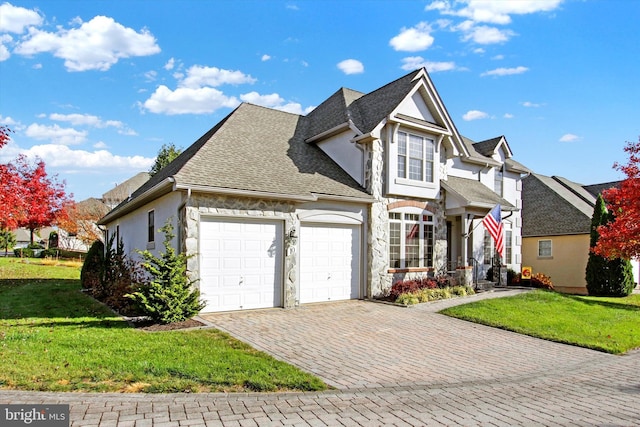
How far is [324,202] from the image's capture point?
14.5 m

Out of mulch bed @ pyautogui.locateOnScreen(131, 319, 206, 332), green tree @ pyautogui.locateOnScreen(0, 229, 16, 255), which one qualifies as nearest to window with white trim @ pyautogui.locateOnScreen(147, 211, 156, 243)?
mulch bed @ pyautogui.locateOnScreen(131, 319, 206, 332)

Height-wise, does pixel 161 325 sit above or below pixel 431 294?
above

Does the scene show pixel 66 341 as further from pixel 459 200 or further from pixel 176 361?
pixel 459 200

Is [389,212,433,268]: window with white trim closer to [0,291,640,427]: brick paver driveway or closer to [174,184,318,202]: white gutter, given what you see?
[174,184,318,202]: white gutter

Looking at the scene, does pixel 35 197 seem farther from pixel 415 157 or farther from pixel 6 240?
pixel 6 240

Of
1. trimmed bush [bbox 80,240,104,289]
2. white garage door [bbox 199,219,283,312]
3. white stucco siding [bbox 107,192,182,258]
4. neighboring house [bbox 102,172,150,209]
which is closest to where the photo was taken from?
white garage door [bbox 199,219,283,312]

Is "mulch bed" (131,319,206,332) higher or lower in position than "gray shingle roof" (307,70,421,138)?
lower

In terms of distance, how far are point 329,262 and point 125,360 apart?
8594 mm

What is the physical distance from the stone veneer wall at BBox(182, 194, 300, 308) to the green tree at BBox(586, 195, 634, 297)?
54.1ft

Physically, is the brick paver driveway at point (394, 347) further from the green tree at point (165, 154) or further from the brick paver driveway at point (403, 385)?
the green tree at point (165, 154)

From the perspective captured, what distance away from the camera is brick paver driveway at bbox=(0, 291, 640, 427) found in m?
5.10

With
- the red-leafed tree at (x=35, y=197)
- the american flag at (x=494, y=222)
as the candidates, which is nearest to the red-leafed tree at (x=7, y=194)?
the red-leafed tree at (x=35, y=197)

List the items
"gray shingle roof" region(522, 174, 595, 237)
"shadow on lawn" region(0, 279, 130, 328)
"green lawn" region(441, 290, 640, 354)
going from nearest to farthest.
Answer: "shadow on lawn" region(0, 279, 130, 328) → "green lawn" region(441, 290, 640, 354) → "gray shingle roof" region(522, 174, 595, 237)

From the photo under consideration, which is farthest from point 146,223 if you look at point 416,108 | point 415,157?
point 416,108
